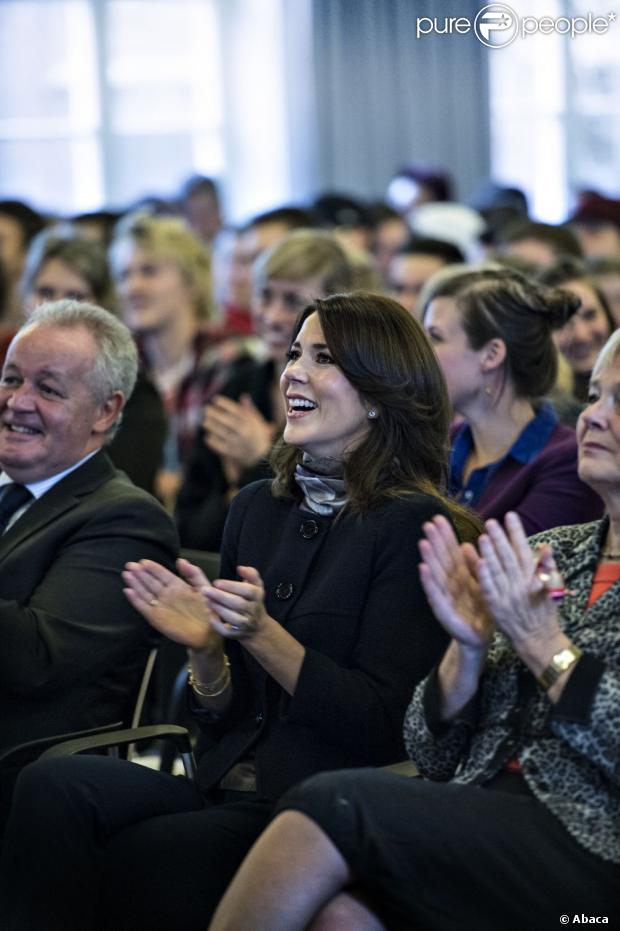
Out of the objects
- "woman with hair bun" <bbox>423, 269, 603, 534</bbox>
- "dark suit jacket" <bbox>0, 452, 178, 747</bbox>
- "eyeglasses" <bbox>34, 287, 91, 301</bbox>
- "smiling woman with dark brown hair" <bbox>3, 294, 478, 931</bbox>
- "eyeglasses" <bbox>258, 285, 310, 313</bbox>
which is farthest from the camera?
"eyeglasses" <bbox>34, 287, 91, 301</bbox>

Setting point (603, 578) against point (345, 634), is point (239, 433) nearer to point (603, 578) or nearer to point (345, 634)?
point (345, 634)

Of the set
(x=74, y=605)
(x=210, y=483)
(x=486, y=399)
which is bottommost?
(x=210, y=483)

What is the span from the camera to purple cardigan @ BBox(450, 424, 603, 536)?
2996 millimetres

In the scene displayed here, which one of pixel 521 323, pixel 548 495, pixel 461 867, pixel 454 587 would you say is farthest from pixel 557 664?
pixel 521 323

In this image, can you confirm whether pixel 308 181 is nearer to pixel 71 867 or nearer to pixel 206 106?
pixel 206 106

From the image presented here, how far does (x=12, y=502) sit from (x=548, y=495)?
1.11m

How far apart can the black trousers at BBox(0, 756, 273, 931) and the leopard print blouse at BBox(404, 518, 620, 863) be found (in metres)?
0.37

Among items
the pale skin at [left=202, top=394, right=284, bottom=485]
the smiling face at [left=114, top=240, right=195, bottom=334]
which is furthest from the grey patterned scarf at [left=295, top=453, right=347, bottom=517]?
the smiling face at [left=114, top=240, right=195, bottom=334]

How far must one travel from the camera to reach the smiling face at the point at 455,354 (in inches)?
130

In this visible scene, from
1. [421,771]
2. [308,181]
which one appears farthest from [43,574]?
[308,181]

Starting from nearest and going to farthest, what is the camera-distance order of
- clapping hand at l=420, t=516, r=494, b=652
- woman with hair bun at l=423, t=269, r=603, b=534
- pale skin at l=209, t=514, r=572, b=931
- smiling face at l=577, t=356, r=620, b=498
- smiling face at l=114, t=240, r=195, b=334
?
pale skin at l=209, t=514, r=572, b=931 < clapping hand at l=420, t=516, r=494, b=652 < smiling face at l=577, t=356, r=620, b=498 < woman with hair bun at l=423, t=269, r=603, b=534 < smiling face at l=114, t=240, r=195, b=334

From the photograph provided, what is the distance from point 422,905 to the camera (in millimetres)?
1998
